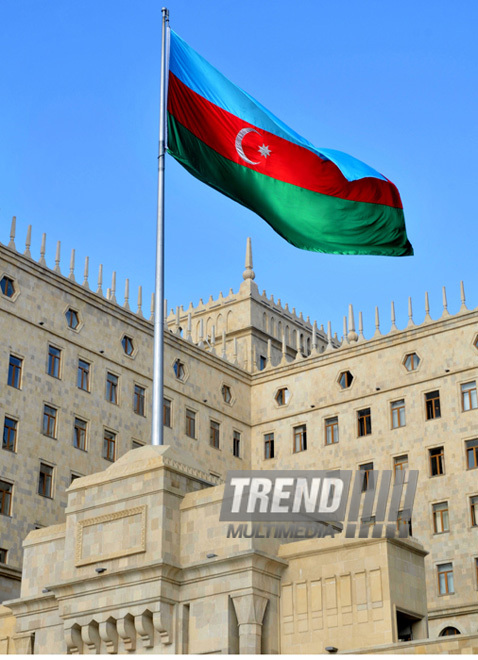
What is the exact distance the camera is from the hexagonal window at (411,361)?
A: 43750 mm

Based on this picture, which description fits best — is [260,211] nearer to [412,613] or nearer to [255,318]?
[412,613]

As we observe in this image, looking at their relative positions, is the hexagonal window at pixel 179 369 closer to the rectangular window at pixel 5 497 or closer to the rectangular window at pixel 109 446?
the rectangular window at pixel 109 446

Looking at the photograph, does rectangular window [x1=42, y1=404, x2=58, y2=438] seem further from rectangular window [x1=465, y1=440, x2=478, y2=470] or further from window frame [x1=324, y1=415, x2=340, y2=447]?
rectangular window [x1=465, y1=440, x2=478, y2=470]

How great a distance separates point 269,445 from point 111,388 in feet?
28.1

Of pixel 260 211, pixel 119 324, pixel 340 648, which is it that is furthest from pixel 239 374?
pixel 340 648

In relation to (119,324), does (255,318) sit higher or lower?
higher

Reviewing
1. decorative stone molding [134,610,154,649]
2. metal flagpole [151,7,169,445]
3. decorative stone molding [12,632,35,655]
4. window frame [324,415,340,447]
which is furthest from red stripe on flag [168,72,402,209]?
window frame [324,415,340,447]

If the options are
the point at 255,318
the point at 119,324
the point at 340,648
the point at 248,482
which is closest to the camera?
the point at 340,648

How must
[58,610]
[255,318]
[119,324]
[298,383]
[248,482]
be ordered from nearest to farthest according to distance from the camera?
1. [248,482]
2. [58,610]
3. [119,324]
4. [298,383]
5. [255,318]

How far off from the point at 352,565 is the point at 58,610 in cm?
788

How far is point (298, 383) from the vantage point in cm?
→ 4738

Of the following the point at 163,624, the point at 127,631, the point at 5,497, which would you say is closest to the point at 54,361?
the point at 5,497

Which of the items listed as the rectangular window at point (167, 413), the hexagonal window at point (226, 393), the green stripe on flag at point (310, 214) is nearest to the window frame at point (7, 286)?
the rectangular window at point (167, 413)

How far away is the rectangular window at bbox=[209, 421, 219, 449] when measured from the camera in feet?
152
